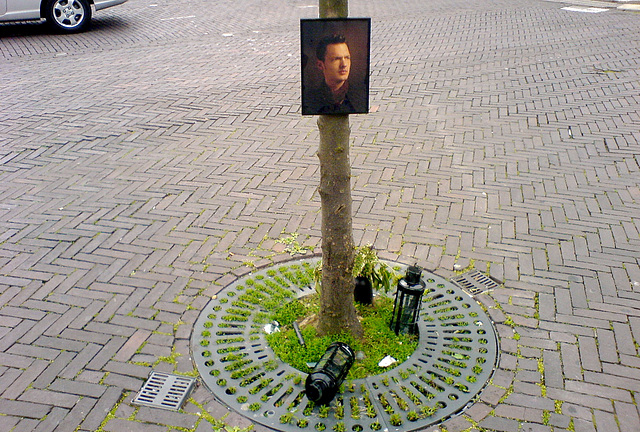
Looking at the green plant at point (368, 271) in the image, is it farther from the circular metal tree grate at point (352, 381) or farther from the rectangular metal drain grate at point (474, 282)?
the rectangular metal drain grate at point (474, 282)

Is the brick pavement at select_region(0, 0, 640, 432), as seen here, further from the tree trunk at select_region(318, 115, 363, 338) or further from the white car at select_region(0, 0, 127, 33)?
the white car at select_region(0, 0, 127, 33)

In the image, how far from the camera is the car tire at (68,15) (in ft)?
38.8

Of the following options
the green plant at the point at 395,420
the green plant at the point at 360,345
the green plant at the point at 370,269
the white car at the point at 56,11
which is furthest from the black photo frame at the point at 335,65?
the white car at the point at 56,11

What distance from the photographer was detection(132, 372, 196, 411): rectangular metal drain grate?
3.24 meters

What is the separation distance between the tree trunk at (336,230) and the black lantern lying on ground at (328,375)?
367mm

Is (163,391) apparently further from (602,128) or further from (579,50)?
(579,50)

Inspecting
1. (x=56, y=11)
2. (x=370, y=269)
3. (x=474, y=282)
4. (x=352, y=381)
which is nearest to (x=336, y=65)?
(x=370, y=269)

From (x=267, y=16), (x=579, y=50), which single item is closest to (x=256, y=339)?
(x=579, y=50)

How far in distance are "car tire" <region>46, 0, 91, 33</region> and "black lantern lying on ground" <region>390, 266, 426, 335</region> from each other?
1110 cm

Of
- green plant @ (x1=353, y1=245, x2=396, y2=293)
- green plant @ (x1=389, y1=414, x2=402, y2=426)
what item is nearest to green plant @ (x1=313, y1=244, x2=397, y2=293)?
green plant @ (x1=353, y1=245, x2=396, y2=293)

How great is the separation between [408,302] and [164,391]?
155cm

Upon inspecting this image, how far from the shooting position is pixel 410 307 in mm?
3625

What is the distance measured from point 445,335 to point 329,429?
3.60 feet

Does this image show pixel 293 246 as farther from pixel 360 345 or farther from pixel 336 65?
pixel 336 65
